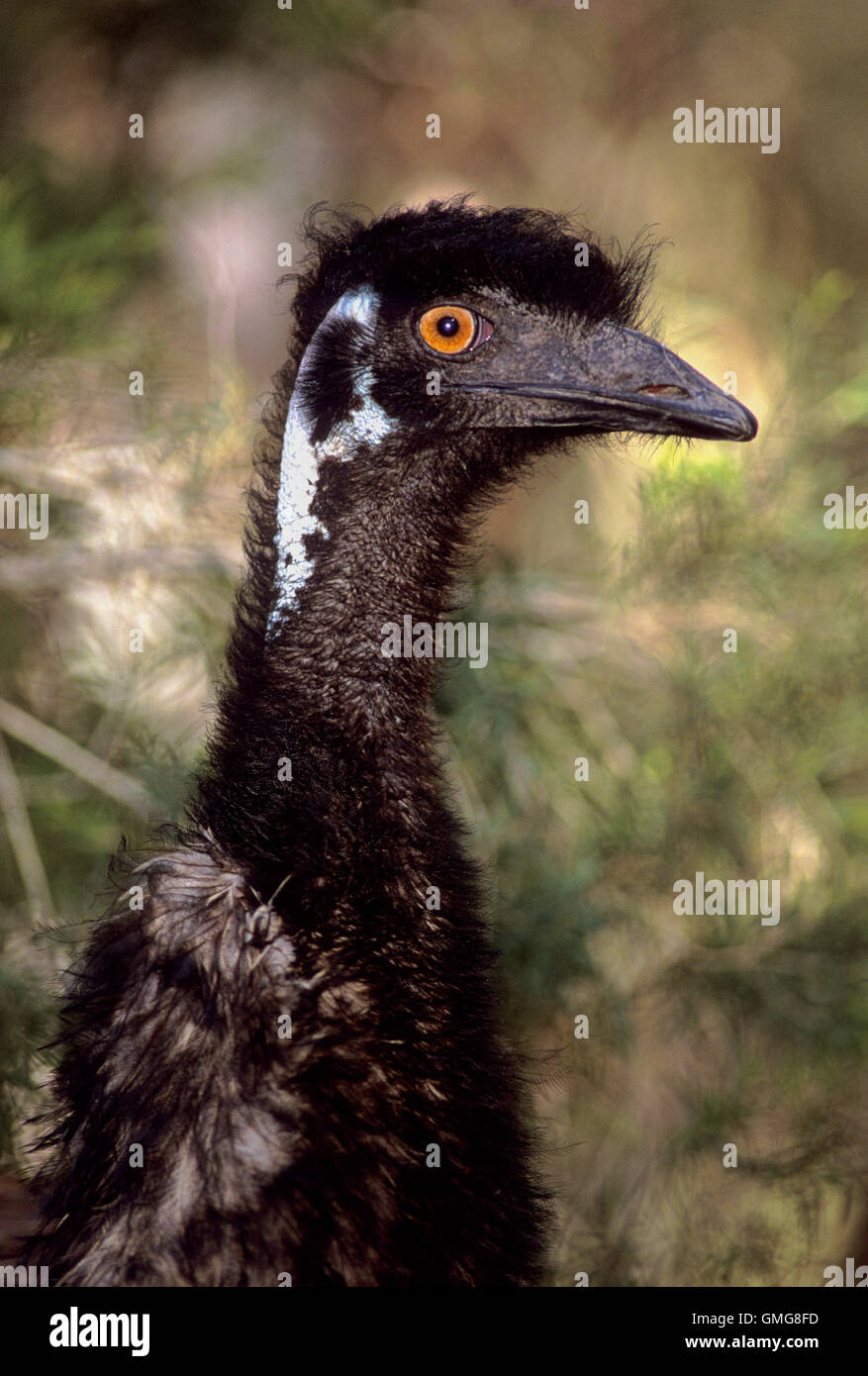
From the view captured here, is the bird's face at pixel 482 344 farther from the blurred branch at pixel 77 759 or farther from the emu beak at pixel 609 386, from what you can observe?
the blurred branch at pixel 77 759

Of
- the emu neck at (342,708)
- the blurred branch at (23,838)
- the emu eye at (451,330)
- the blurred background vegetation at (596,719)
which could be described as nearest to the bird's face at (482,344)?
the emu eye at (451,330)

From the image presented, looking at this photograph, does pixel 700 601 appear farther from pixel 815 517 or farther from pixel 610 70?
pixel 610 70

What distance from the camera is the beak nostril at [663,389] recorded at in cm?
254

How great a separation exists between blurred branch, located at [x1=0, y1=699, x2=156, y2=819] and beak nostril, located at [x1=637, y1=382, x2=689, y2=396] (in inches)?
83.1

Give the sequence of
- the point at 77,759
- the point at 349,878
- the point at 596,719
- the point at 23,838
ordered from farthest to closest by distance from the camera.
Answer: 1. the point at 596,719
2. the point at 77,759
3. the point at 23,838
4. the point at 349,878

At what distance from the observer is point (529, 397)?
2629mm

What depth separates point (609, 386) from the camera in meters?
2.58

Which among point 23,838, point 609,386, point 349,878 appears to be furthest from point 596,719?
point 349,878

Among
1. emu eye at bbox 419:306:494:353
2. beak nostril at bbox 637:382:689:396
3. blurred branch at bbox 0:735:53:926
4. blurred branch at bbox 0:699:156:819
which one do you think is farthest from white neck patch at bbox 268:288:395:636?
blurred branch at bbox 0:735:53:926

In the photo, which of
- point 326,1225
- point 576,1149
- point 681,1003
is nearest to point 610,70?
point 681,1003

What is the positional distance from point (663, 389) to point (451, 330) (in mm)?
409

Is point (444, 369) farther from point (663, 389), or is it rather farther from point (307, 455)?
point (663, 389)

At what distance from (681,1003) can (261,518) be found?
2444 millimetres

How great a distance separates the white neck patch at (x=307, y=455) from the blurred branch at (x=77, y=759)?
1.68 metres
